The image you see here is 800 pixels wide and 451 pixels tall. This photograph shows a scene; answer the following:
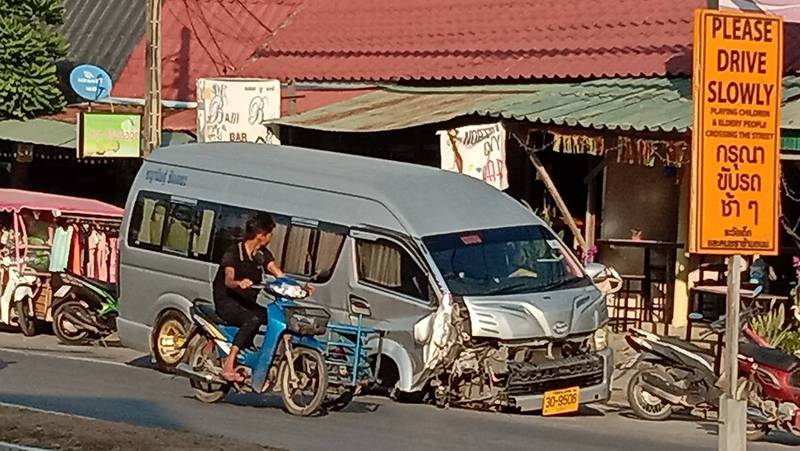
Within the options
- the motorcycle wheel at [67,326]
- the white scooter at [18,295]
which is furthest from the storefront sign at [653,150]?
the white scooter at [18,295]

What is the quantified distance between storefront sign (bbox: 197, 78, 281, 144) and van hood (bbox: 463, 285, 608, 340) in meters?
8.96

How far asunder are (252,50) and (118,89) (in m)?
3.21

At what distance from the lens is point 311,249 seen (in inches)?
644

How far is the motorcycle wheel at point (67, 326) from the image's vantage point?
2189 centimetres

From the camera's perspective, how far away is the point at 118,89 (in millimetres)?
29438

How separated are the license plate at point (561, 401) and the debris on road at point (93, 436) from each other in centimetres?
390

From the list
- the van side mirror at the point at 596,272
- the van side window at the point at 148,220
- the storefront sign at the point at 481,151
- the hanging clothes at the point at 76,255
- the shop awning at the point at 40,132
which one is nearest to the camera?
the van side mirror at the point at 596,272

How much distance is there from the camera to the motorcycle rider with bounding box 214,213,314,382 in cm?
1465

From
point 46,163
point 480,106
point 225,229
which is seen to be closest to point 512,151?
point 480,106

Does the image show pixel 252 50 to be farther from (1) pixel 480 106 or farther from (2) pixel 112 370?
(2) pixel 112 370

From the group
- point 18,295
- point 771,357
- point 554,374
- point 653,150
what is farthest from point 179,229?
point 771,357

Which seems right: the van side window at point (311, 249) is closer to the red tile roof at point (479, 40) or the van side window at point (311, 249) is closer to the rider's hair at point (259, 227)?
the rider's hair at point (259, 227)

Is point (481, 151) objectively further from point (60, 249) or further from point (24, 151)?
point (24, 151)

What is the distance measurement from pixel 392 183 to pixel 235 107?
798 cm
